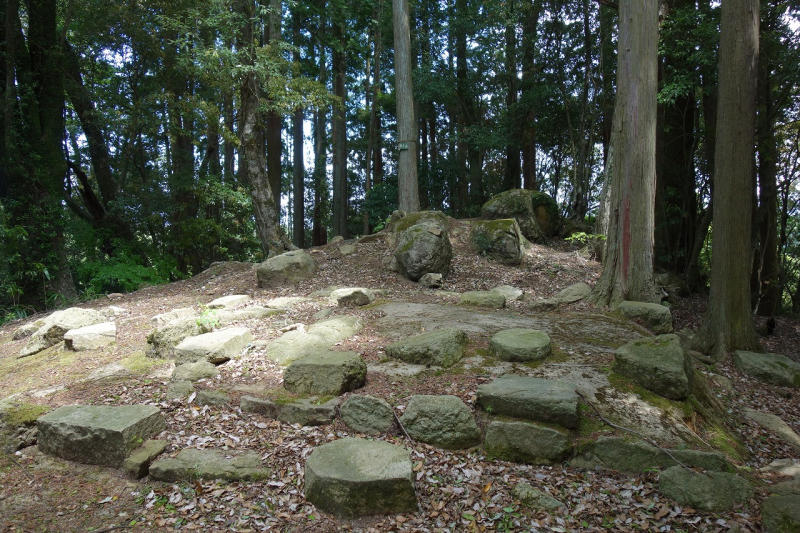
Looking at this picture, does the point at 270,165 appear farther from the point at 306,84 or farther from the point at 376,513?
the point at 376,513

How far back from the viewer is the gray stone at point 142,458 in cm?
338

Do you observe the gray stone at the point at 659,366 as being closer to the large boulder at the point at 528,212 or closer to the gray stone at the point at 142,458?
the gray stone at the point at 142,458

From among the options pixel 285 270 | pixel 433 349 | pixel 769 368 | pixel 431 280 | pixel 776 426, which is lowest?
pixel 776 426

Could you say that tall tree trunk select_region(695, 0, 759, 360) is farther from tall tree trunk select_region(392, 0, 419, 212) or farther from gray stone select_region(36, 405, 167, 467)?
gray stone select_region(36, 405, 167, 467)

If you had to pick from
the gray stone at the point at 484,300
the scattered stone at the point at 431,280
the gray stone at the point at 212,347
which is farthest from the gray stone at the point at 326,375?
the scattered stone at the point at 431,280

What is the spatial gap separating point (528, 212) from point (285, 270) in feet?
21.8

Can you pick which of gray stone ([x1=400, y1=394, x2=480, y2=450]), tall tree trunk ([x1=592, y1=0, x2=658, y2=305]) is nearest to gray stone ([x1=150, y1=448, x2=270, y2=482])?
gray stone ([x1=400, y1=394, x2=480, y2=450])

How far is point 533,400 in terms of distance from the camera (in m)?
3.87

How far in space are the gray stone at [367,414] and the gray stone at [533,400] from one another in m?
0.83

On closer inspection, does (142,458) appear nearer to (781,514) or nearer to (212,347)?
(212,347)

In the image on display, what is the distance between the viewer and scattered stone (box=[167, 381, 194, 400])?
438cm

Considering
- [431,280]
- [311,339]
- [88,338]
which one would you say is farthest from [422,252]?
[88,338]

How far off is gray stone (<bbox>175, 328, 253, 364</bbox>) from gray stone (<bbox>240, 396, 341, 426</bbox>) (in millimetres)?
1045

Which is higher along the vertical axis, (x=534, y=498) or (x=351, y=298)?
(x=351, y=298)
